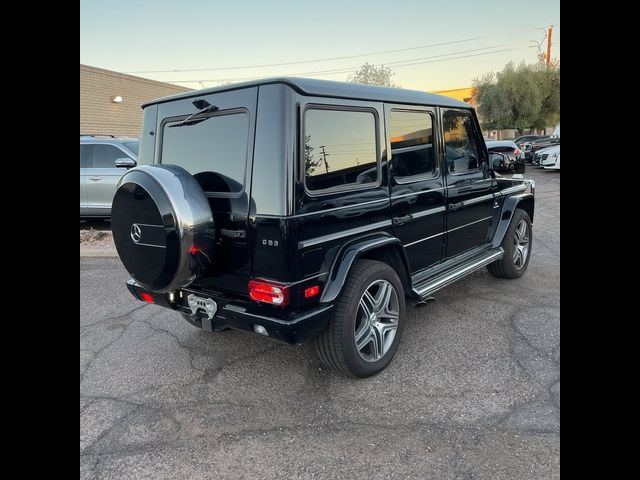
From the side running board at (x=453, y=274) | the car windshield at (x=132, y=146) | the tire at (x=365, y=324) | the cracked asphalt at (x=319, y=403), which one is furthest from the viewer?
the car windshield at (x=132, y=146)

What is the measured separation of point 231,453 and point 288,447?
31cm

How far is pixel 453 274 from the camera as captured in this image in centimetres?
393

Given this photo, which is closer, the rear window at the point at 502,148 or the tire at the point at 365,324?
the tire at the point at 365,324

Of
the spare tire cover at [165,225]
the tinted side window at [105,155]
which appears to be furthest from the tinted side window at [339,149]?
the tinted side window at [105,155]

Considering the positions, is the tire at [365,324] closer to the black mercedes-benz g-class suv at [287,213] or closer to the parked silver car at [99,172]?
the black mercedes-benz g-class suv at [287,213]

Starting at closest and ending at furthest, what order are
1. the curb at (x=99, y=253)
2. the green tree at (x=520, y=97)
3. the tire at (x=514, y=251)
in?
the tire at (x=514, y=251), the curb at (x=99, y=253), the green tree at (x=520, y=97)

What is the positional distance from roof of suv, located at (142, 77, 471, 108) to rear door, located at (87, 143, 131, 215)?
17.6ft

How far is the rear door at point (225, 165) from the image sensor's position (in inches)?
108

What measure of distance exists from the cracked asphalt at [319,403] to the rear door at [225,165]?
0.80 metres

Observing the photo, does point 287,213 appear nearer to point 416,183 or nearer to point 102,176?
point 416,183

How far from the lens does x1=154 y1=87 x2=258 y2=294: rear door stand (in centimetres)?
274

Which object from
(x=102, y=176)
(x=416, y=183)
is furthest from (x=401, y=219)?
(x=102, y=176)

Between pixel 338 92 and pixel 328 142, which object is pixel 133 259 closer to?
pixel 328 142
